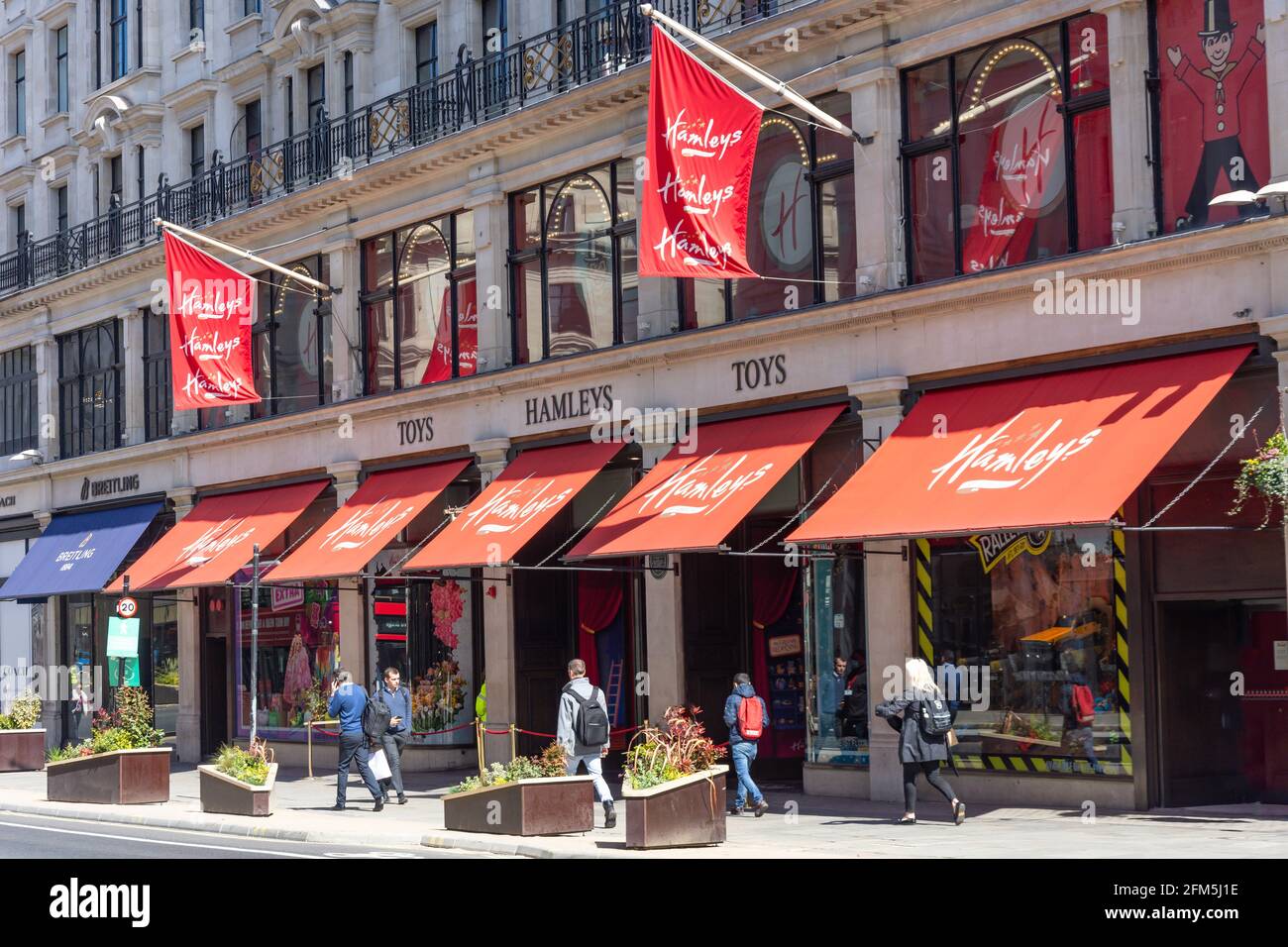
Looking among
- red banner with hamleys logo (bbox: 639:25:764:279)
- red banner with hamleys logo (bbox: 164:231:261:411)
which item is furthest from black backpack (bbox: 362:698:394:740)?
red banner with hamleys logo (bbox: 164:231:261:411)

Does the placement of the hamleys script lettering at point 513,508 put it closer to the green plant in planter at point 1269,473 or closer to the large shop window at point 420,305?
the large shop window at point 420,305

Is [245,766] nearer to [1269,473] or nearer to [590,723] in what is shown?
[590,723]

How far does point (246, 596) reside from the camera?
36625 mm

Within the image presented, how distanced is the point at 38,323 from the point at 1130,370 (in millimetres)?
30970

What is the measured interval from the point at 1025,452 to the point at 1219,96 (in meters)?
4.52

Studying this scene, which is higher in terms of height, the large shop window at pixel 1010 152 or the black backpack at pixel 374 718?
the large shop window at pixel 1010 152

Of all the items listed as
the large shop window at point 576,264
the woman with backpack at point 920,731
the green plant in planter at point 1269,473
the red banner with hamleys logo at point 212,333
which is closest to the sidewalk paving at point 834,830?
the woman with backpack at point 920,731

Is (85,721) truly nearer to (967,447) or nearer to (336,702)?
(336,702)

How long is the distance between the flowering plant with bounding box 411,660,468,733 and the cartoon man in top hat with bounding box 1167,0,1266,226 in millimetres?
16003

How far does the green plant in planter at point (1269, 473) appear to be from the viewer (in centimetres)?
1812

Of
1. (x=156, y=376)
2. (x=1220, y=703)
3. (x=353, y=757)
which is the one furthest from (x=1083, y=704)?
(x=156, y=376)

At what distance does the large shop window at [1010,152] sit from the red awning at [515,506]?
652 centimetres

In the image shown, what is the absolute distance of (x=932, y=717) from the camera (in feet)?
65.5
